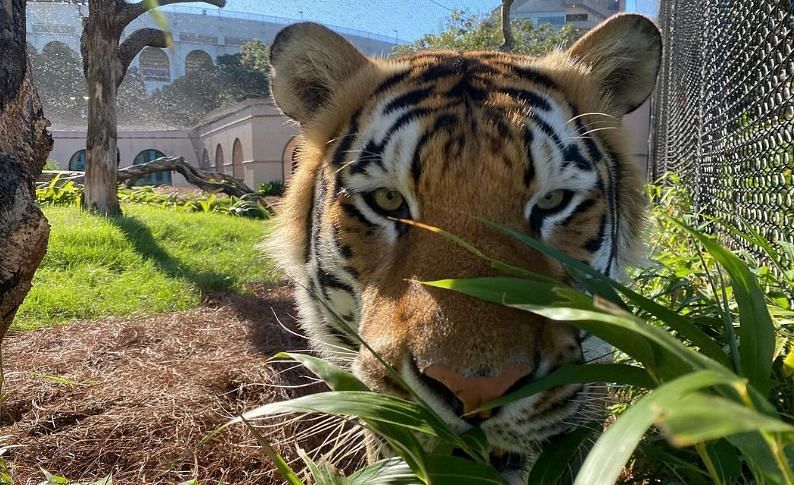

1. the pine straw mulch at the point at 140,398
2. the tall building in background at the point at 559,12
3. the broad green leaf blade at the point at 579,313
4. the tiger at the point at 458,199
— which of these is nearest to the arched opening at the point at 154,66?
the tall building in background at the point at 559,12

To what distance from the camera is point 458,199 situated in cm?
137

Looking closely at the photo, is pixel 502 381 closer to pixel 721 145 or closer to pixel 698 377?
pixel 698 377

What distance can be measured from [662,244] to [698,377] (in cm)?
391

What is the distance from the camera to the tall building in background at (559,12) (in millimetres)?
22392

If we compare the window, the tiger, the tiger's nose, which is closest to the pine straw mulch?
the tiger

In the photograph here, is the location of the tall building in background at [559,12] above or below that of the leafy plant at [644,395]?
above

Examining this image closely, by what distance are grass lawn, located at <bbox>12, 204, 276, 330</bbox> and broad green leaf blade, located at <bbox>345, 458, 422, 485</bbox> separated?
384 centimetres

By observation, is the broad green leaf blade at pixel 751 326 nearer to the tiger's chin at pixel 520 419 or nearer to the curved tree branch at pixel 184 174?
the tiger's chin at pixel 520 419

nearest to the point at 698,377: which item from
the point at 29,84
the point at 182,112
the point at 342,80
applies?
the point at 342,80

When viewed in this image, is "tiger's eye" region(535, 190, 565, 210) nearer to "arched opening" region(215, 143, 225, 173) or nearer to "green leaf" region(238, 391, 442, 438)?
"green leaf" region(238, 391, 442, 438)

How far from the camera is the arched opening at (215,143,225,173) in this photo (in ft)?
90.6

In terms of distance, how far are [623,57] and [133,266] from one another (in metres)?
5.17

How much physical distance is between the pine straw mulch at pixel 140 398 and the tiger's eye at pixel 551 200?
33.7 inches

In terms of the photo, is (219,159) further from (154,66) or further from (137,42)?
(137,42)
